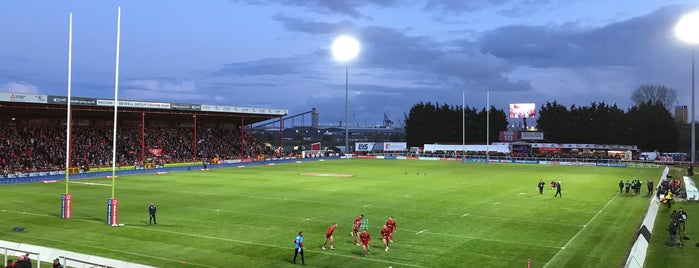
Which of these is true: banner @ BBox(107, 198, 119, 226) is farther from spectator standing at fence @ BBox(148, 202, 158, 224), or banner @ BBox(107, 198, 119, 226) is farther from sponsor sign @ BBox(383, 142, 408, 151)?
sponsor sign @ BBox(383, 142, 408, 151)

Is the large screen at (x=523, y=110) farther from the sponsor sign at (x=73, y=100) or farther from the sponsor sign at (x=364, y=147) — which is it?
the sponsor sign at (x=73, y=100)

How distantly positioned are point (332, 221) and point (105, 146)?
5362 cm

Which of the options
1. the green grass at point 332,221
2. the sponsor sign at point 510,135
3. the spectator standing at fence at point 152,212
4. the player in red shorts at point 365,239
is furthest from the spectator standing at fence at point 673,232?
the sponsor sign at point 510,135

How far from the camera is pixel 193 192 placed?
1745 inches

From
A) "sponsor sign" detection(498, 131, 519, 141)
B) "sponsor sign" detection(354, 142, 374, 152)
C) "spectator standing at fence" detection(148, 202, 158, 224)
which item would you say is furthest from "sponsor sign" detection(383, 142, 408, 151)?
"spectator standing at fence" detection(148, 202, 158, 224)

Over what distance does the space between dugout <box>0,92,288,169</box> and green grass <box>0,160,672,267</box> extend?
44.7 feet

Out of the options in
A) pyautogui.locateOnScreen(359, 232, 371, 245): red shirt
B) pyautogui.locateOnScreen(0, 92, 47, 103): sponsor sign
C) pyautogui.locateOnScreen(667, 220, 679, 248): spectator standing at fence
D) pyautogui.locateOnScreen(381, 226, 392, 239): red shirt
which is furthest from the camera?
pyautogui.locateOnScreen(0, 92, 47, 103): sponsor sign

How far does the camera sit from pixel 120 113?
76.8m

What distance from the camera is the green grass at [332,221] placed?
2231 cm

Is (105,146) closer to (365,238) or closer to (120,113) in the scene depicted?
(120,113)

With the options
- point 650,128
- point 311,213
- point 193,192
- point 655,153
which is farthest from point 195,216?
point 650,128

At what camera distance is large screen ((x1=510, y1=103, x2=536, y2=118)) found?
392 feet

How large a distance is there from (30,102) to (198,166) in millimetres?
21132

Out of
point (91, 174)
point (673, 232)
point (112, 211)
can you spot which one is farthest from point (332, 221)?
point (91, 174)
